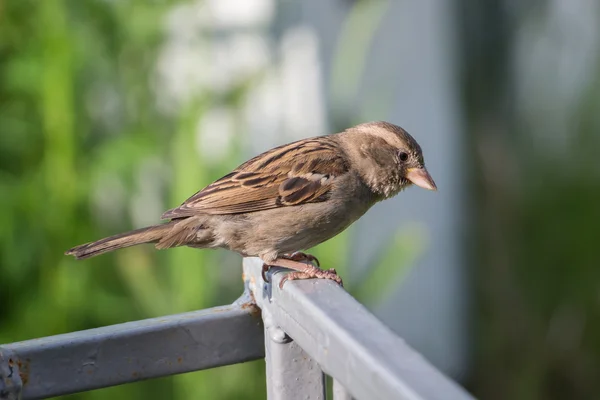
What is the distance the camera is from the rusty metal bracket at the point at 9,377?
1.57m

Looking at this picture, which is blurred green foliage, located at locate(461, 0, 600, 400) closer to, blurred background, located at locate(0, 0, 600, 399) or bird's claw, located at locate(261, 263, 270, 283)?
blurred background, located at locate(0, 0, 600, 399)

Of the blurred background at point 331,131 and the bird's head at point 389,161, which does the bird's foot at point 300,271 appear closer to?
the bird's head at point 389,161

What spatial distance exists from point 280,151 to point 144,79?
4.30ft

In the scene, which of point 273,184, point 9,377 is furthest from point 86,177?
point 9,377

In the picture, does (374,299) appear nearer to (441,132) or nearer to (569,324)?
(569,324)

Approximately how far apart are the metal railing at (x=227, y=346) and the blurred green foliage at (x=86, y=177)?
1588mm

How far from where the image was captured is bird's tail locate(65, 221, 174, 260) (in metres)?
2.38

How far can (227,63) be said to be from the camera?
4750 millimetres

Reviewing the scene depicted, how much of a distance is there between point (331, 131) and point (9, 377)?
2.76 metres

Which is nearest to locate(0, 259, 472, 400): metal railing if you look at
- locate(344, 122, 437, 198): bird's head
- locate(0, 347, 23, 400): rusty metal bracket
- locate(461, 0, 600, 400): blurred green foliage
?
locate(0, 347, 23, 400): rusty metal bracket

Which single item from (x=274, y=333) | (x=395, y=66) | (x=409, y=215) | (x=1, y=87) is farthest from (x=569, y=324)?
(x=274, y=333)

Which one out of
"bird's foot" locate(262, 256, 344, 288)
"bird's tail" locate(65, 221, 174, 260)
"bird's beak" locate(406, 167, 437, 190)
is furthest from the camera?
"bird's beak" locate(406, 167, 437, 190)

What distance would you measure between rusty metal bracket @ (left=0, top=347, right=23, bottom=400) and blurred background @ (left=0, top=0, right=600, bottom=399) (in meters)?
1.78

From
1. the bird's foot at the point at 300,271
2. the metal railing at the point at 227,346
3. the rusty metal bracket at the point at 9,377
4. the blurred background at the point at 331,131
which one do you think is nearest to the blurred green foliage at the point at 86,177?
the blurred background at the point at 331,131
